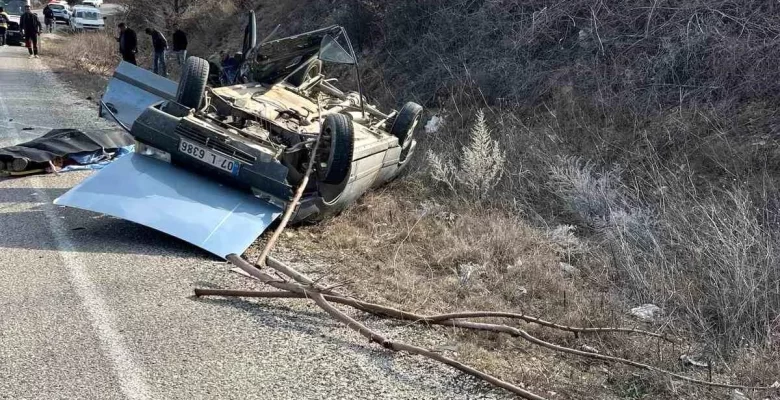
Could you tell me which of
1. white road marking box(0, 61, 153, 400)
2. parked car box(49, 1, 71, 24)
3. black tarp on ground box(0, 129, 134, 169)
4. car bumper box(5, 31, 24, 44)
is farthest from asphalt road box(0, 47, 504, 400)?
parked car box(49, 1, 71, 24)

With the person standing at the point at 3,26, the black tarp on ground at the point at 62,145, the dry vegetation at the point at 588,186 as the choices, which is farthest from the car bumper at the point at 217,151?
the person standing at the point at 3,26

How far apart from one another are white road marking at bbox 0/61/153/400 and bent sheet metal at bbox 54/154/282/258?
422 millimetres

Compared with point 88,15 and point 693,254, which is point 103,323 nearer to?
point 693,254

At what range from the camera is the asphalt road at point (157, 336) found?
3846 mm

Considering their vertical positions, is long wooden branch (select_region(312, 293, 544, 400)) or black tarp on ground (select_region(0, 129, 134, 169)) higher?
long wooden branch (select_region(312, 293, 544, 400))

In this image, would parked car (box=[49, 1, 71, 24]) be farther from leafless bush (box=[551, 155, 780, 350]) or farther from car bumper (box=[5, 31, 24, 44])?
leafless bush (box=[551, 155, 780, 350])

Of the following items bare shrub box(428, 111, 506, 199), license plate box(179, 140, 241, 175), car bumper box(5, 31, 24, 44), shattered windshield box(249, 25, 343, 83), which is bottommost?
car bumper box(5, 31, 24, 44)

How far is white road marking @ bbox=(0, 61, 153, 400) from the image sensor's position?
3768 mm

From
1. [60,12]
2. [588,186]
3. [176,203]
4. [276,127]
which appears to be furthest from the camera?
[60,12]

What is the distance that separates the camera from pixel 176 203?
6039 mm

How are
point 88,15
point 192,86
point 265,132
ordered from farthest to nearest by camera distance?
point 88,15
point 265,132
point 192,86

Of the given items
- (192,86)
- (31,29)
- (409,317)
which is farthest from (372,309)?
(31,29)

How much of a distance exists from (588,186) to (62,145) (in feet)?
19.1

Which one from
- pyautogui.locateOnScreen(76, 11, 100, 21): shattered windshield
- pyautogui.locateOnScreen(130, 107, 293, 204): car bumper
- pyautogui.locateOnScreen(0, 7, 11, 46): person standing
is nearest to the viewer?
pyautogui.locateOnScreen(130, 107, 293, 204): car bumper
